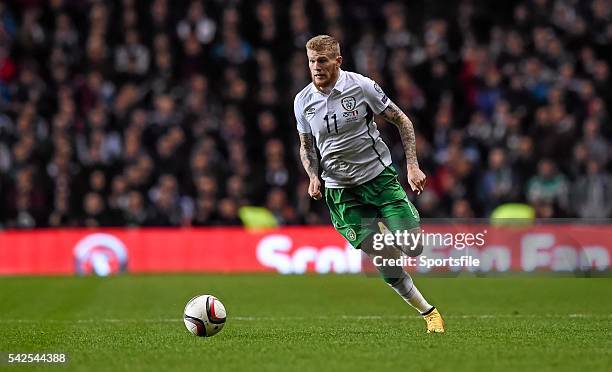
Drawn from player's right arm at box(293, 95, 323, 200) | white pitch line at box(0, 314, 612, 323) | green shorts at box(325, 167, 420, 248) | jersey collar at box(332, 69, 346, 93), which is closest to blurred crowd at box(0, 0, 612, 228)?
white pitch line at box(0, 314, 612, 323)

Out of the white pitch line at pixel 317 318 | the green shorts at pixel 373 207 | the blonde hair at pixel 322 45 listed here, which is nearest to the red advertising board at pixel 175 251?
the white pitch line at pixel 317 318

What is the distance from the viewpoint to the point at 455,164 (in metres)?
19.6

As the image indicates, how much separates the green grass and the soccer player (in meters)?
0.71

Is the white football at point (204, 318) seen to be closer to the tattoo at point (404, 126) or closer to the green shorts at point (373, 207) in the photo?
the green shorts at point (373, 207)

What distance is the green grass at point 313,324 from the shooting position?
25.9 ft

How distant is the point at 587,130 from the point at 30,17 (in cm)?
1062

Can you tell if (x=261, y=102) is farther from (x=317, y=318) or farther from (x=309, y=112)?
(x=309, y=112)

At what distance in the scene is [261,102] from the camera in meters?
20.6

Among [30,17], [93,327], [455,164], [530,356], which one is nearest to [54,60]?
[30,17]

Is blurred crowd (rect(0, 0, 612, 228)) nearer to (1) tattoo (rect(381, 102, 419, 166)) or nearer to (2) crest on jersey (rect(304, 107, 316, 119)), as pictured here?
(1) tattoo (rect(381, 102, 419, 166))

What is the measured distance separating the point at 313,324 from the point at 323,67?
102 inches

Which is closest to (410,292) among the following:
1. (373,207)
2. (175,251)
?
(373,207)

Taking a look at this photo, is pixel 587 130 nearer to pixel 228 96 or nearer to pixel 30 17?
pixel 228 96

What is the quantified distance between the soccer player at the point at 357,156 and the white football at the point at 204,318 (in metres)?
1.22
